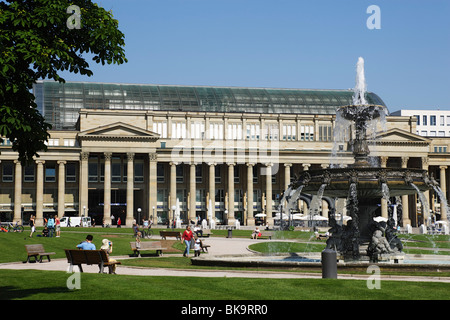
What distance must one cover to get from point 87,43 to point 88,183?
324ft

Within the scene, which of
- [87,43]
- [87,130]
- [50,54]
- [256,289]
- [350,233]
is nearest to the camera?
[50,54]

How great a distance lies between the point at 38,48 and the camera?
15164 millimetres

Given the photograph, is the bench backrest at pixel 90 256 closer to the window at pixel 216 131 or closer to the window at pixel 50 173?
the window at pixel 50 173

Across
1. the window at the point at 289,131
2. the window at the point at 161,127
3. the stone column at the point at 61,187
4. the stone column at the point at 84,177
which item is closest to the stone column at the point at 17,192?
the stone column at the point at 61,187

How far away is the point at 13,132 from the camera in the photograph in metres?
16.2

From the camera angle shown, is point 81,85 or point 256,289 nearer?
point 256,289

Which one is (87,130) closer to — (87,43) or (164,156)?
(164,156)

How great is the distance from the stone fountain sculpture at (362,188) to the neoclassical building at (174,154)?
7279 cm

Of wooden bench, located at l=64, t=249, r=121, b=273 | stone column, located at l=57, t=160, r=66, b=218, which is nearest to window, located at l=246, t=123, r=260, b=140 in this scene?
stone column, located at l=57, t=160, r=66, b=218

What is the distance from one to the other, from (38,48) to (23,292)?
7.44 m

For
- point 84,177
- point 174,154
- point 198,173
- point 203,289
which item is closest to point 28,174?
point 84,177

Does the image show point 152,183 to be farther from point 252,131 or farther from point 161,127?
point 252,131

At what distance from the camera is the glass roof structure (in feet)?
385
